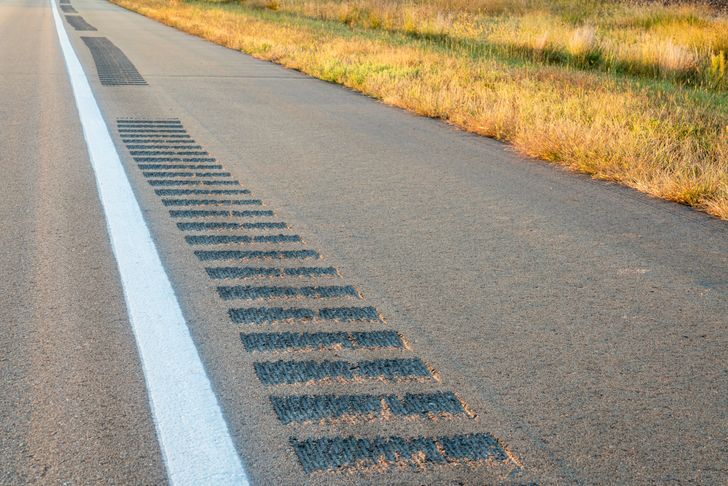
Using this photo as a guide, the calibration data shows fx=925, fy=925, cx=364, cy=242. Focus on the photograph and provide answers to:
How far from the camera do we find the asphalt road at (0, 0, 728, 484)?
2.79 meters

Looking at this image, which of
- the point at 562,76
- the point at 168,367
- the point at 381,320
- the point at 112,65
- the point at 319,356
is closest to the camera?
the point at 168,367

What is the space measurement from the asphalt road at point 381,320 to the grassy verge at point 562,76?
495mm

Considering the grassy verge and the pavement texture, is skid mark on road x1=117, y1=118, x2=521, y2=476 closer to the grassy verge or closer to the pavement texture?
the pavement texture

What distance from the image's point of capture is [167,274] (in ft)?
14.3

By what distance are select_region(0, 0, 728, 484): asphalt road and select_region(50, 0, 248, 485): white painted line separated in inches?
1.9

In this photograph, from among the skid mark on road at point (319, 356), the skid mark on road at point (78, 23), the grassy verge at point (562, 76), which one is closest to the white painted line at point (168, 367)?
the skid mark on road at point (319, 356)

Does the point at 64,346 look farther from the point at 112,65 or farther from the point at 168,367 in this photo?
the point at 112,65

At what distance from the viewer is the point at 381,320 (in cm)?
390

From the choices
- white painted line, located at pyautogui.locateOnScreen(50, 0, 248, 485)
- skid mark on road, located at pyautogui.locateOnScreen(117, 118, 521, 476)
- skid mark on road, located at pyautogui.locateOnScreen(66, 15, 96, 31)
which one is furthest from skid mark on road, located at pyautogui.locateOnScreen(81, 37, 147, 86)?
skid mark on road, located at pyautogui.locateOnScreen(117, 118, 521, 476)

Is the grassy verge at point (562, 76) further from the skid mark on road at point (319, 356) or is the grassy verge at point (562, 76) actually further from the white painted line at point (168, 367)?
the white painted line at point (168, 367)

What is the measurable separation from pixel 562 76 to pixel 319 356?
9761mm

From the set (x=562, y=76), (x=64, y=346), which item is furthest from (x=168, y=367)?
(x=562, y=76)

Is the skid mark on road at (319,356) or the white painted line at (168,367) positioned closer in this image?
the white painted line at (168,367)

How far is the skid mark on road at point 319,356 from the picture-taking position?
2.80 m
